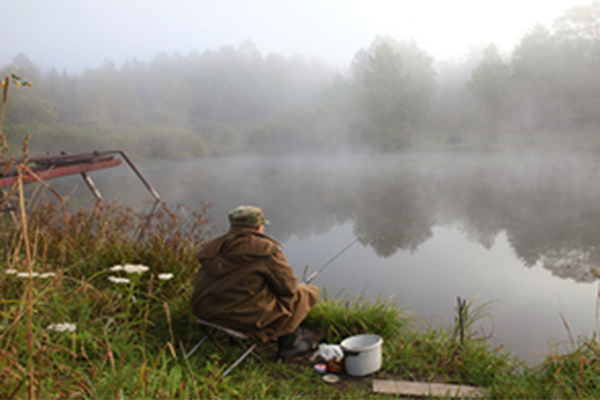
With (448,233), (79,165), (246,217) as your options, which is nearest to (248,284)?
(246,217)

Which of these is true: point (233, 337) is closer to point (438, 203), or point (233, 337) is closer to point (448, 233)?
point (448, 233)

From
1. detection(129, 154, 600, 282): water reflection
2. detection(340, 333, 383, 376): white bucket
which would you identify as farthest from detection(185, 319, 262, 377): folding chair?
detection(129, 154, 600, 282): water reflection

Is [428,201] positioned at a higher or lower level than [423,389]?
lower

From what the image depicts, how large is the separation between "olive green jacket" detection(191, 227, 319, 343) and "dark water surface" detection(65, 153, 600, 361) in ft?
3.91

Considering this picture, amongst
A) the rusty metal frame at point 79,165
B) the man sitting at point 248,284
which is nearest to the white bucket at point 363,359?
the man sitting at point 248,284

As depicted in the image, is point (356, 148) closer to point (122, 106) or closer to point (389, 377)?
point (122, 106)

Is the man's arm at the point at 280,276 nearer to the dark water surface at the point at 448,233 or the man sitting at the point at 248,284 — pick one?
the man sitting at the point at 248,284

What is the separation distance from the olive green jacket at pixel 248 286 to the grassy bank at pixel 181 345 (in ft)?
0.89

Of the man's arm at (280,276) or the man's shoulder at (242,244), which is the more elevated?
the man's shoulder at (242,244)

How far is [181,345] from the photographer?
5.93 ft

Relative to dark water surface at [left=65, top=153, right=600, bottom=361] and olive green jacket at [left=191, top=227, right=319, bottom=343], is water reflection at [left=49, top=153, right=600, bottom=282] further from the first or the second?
olive green jacket at [left=191, top=227, right=319, bottom=343]

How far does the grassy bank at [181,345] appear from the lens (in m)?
2.04

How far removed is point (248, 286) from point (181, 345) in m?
1.20

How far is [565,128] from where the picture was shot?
35.0m
